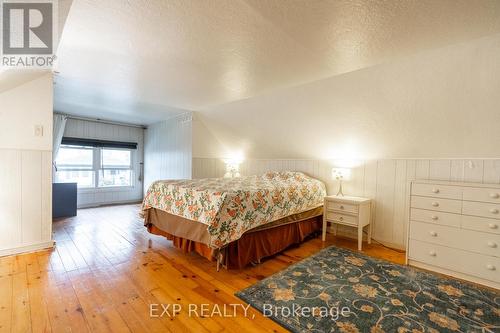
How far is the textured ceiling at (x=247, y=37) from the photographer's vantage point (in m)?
1.49

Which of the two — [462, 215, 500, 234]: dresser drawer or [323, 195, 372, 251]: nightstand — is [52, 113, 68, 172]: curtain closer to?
[323, 195, 372, 251]: nightstand

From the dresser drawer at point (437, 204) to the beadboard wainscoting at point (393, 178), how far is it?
562 mm

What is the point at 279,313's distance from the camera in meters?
1.67

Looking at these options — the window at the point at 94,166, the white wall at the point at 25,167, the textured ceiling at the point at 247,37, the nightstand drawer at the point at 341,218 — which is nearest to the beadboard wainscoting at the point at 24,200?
the white wall at the point at 25,167

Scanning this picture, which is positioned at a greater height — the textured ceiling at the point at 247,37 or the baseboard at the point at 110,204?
the textured ceiling at the point at 247,37

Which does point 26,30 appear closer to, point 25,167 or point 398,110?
point 25,167

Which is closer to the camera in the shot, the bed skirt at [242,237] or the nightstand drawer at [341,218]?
the bed skirt at [242,237]

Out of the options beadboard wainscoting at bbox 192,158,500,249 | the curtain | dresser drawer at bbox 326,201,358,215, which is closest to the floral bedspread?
dresser drawer at bbox 326,201,358,215

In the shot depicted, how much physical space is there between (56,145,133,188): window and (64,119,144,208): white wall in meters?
0.16

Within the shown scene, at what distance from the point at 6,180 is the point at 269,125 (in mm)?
3614

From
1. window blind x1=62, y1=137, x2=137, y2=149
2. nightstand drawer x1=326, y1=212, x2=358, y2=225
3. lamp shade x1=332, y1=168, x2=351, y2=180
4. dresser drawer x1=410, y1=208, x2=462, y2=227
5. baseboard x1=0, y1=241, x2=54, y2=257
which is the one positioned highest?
window blind x1=62, y1=137, x2=137, y2=149

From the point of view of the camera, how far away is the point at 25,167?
2.73m

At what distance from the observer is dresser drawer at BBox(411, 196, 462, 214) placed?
2256 mm

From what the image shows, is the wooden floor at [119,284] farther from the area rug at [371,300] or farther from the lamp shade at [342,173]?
the lamp shade at [342,173]
